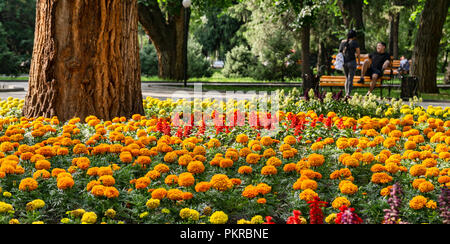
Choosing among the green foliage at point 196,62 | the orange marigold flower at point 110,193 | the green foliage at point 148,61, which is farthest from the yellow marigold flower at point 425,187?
the green foliage at point 148,61

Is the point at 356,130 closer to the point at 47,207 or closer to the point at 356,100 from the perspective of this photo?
the point at 356,100

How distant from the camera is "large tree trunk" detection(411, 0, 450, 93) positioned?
14875mm

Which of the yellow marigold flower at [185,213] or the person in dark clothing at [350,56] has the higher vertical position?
the person in dark clothing at [350,56]

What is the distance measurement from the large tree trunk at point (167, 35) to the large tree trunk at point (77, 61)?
638 inches

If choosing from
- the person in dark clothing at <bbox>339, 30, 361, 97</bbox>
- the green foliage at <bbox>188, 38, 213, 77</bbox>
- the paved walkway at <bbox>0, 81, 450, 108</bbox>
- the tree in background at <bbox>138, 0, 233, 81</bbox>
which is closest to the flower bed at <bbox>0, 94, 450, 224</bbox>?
the person in dark clothing at <bbox>339, 30, 361, 97</bbox>

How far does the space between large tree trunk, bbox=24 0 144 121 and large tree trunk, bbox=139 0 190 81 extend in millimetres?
16198

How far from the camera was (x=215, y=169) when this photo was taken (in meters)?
3.93

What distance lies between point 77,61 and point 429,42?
1224cm

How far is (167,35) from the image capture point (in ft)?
79.4

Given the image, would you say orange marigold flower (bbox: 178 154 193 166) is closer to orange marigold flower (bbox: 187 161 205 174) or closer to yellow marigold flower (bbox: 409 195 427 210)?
orange marigold flower (bbox: 187 161 205 174)

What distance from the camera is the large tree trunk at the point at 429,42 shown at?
14875 mm

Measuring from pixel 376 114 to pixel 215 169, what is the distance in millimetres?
3944

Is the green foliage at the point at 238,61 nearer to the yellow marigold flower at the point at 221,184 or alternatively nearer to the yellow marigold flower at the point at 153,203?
the yellow marigold flower at the point at 221,184

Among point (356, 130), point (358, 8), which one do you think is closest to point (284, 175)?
point (356, 130)
